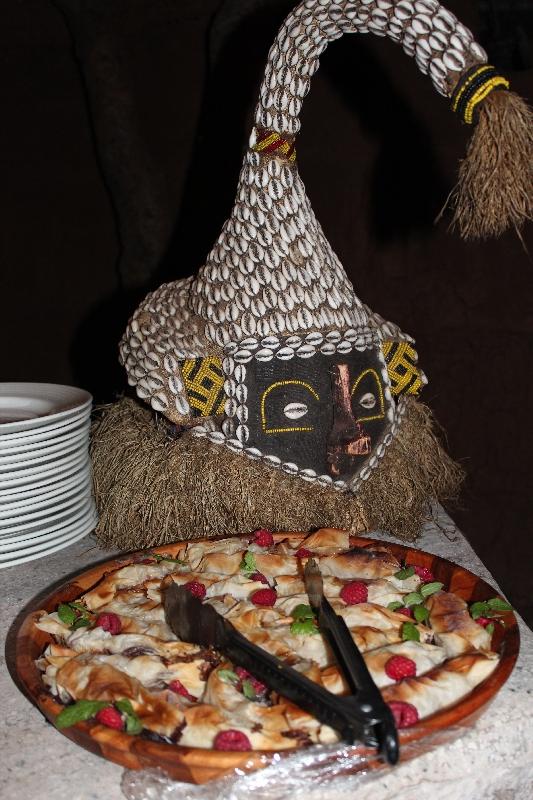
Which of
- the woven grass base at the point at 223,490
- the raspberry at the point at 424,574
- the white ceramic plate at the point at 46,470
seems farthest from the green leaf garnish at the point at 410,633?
the white ceramic plate at the point at 46,470

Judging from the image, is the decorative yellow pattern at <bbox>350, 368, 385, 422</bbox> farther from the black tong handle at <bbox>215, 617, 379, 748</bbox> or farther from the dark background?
the dark background

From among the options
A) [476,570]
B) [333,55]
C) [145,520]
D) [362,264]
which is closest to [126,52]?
[333,55]

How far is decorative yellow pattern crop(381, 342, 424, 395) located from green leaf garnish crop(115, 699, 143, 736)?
702 millimetres

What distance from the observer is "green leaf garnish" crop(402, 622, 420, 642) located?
0.84 meters

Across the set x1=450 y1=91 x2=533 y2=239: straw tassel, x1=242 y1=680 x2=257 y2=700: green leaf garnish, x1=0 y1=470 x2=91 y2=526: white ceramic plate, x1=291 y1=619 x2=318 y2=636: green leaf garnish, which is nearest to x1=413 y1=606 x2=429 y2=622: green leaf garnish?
x1=291 y1=619 x2=318 y2=636: green leaf garnish

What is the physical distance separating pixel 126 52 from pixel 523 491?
2011mm

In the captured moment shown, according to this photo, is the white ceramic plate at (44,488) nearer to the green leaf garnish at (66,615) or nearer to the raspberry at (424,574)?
the green leaf garnish at (66,615)

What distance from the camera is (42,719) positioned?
87cm

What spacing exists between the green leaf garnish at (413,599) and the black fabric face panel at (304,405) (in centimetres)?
30

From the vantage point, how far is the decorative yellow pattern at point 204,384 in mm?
1175

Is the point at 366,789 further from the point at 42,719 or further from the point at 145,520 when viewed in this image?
the point at 145,520

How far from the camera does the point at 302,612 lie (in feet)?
2.90

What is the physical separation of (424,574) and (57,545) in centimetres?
56

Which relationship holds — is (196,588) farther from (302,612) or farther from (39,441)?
(39,441)
